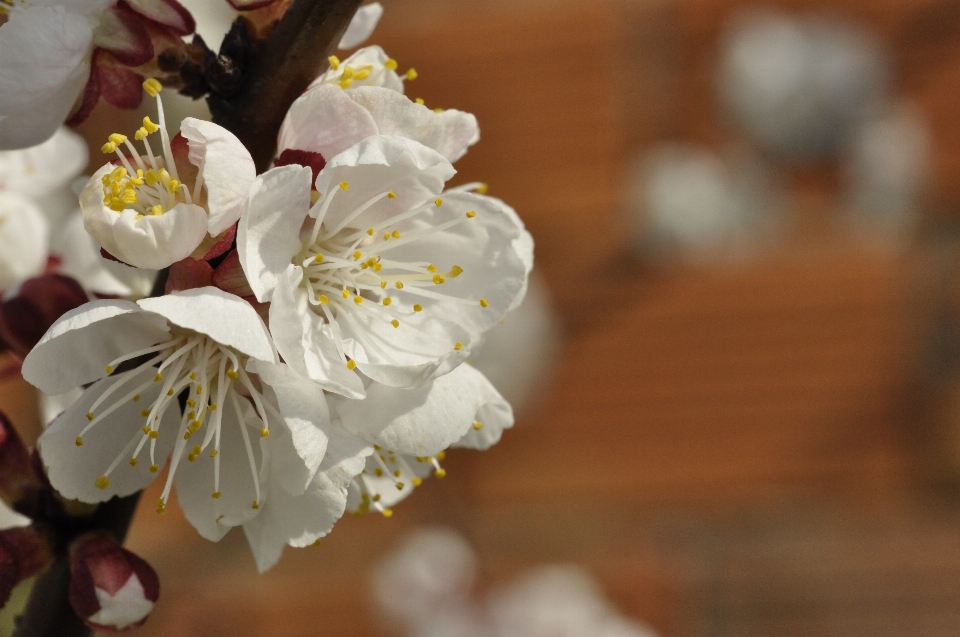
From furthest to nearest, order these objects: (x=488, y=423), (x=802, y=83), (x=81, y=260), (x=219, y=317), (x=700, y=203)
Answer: (x=700, y=203) → (x=802, y=83) → (x=81, y=260) → (x=488, y=423) → (x=219, y=317)

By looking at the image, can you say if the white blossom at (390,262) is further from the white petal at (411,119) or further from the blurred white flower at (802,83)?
the blurred white flower at (802,83)

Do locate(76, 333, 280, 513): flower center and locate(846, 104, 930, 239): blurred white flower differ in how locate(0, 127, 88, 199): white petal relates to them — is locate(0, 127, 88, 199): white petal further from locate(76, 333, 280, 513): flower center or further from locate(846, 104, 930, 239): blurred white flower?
locate(846, 104, 930, 239): blurred white flower

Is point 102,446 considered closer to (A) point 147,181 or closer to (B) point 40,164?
(A) point 147,181

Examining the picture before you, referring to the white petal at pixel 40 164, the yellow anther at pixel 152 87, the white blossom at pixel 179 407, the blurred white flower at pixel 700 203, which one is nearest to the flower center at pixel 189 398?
the white blossom at pixel 179 407

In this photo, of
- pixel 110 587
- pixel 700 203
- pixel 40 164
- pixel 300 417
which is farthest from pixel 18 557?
pixel 700 203

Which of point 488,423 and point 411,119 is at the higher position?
point 411,119

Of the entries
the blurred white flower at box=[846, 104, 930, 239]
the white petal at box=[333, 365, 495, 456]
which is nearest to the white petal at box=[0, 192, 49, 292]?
the white petal at box=[333, 365, 495, 456]
